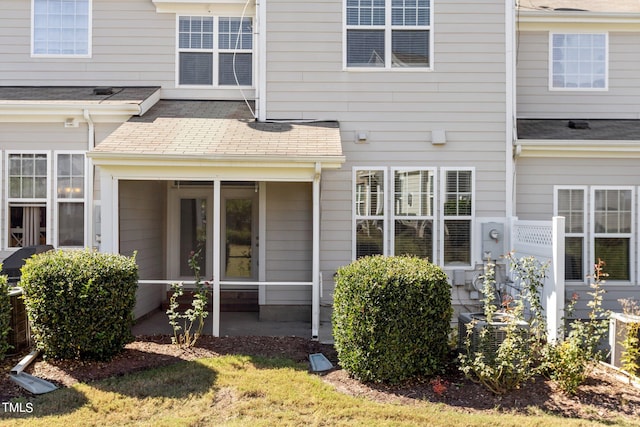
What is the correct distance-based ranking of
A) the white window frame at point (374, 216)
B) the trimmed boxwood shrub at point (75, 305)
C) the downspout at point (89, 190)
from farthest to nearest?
the downspout at point (89, 190), the white window frame at point (374, 216), the trimmed boxwood shrub at point (75, 305)

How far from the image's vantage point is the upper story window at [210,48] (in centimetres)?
939

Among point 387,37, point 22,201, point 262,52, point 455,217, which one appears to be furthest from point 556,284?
point 22,201

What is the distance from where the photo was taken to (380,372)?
17.5 ft

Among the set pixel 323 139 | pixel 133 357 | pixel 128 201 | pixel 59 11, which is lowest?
pixel 133 357

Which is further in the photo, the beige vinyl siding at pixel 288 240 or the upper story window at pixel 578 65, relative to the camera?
the upper story window at pixel 578 65

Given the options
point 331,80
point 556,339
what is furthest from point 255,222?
point 556,339

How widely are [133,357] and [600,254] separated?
7.53 meters

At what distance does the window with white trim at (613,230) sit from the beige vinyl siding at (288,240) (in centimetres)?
489

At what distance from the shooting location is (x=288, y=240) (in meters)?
8.40

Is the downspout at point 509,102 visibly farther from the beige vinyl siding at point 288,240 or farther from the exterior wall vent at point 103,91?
the exterior wall vent at point 103,91

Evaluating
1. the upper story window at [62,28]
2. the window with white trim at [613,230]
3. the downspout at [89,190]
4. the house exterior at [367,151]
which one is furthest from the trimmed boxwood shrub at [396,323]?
the upper story window at [62,28]

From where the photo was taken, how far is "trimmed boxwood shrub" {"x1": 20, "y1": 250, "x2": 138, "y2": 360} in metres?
5.62

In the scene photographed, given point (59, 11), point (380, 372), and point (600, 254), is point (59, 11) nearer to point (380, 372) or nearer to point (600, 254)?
point (380, 372)

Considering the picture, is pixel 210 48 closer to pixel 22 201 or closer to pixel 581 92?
pixel 22 201
